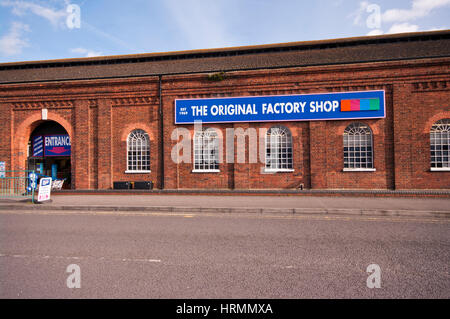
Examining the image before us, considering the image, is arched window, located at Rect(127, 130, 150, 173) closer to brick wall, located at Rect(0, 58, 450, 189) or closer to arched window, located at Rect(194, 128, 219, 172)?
brick wall, located at Rect(0, 58, 450, 189)

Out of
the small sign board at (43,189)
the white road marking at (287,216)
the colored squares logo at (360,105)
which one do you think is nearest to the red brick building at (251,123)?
the colored squares logo at (360,105)

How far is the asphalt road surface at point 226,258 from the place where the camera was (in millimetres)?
3521

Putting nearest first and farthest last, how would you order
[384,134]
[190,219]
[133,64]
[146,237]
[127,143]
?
[146,237] < [190,219] < [384,134] < [127,143] < [133,64]

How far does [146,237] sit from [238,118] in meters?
10.3

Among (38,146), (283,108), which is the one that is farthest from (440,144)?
(38,146)

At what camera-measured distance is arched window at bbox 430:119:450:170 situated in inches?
547

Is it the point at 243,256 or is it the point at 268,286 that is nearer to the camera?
the point at 268,286

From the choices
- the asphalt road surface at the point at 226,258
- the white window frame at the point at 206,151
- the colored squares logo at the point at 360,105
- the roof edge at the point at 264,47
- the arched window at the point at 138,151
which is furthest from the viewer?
the roof edge at the point at 264,47

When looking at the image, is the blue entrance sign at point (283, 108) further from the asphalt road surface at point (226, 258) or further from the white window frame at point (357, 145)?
the asphalt road surface at point (226, 258)

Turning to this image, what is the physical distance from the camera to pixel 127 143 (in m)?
16.4

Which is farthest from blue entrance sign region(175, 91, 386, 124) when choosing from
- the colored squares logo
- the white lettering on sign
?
the white lettering on sign

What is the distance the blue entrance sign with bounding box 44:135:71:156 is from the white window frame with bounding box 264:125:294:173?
42.2 ft
